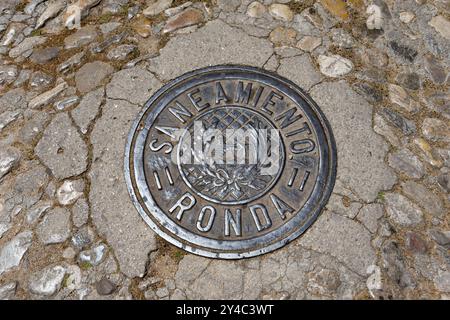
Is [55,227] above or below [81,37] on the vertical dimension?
below

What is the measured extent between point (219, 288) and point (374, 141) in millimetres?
1293

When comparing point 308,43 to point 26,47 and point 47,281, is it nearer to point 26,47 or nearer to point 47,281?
point 26,47

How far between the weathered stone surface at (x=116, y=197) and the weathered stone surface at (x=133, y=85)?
57 mm

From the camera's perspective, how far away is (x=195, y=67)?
311 cm

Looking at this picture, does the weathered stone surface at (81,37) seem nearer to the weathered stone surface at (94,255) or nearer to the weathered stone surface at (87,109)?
the weathered stone surface at (87,109)

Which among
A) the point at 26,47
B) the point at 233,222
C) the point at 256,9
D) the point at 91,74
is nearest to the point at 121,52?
the point at 91,74

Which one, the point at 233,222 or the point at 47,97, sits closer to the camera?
the point at 233,222

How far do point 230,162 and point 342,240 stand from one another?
0.77 meters

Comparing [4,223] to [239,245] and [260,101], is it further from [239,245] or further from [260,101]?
[260,101]

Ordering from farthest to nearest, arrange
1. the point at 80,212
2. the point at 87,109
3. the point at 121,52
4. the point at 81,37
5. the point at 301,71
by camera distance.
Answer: the point at 81,37, the point at 121,52, the point at 301,71, the point at 87,109, the point at 80,212

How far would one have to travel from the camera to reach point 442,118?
9.70 feet

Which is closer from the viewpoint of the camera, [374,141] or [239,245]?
[239,245]

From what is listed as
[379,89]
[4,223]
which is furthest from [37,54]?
[379,89]

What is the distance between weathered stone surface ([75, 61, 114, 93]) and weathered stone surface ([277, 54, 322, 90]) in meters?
1.16
